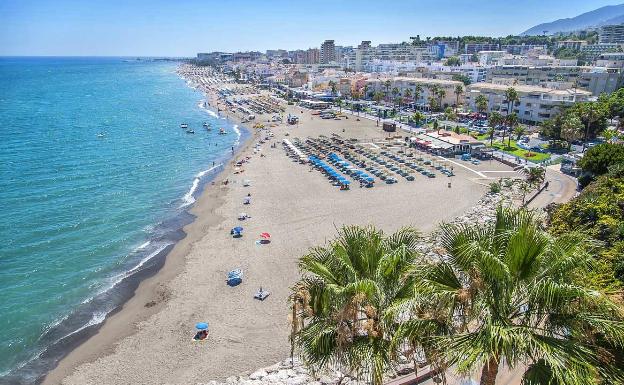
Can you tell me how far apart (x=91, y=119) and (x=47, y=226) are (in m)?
67.6

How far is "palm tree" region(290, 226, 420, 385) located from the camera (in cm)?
737

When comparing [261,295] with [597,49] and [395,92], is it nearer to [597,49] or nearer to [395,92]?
[395,92]

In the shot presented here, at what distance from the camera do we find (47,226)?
3819cm

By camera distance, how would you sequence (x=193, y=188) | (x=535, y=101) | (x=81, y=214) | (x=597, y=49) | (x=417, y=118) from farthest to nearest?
1. (x=597, y=49)
2. (x=417, y=118)
3. (x=535, y=101)
4. (x=193, y=188)
5. (x=81, y=214)

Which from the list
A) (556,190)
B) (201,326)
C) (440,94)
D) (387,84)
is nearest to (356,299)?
(201,326)

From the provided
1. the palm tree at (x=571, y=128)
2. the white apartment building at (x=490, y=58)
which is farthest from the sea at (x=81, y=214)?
the white apartment building at (x=490, y=58)

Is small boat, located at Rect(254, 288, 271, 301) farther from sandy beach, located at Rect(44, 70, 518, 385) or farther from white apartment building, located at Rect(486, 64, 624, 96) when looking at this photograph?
white apartment building, located at Rect(486, 64, 624, 96)

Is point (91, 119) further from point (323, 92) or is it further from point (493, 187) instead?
point (493, 187)

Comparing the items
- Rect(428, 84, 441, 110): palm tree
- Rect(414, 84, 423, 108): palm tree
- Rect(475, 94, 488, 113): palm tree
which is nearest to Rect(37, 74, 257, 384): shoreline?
Rect(475, 94, 488, 113): palm tree

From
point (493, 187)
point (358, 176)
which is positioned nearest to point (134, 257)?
point (358, 176)

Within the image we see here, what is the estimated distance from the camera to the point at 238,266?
30.8 meters

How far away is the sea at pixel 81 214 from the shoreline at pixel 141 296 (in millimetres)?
235

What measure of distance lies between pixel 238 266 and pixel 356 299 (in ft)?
80.8

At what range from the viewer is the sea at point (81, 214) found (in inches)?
1000
